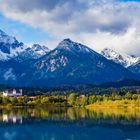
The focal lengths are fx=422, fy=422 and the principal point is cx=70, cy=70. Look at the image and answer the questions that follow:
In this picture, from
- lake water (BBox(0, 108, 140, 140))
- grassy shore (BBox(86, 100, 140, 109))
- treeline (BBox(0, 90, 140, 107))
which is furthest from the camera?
treeline (BBox(0, 90, 140, 107))

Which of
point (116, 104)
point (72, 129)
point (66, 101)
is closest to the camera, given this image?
point (72, 129)

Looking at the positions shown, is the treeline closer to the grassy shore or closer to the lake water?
the grassy shore

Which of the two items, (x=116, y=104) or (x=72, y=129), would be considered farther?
(x=116, y=104)

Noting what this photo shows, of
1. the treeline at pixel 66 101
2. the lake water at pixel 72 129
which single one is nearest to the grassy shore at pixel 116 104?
the treeline at pixel 66 101

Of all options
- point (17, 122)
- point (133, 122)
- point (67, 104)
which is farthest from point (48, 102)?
point (133, 122)

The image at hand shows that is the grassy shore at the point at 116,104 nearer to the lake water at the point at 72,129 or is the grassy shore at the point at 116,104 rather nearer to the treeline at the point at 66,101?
the treeline at the point at 66,101

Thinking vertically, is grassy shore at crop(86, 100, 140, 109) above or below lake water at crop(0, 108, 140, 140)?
above

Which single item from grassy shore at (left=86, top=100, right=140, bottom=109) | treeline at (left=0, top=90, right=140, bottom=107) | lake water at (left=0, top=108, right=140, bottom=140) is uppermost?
treeline at (left=0, top=90, right=140, bottom=107)

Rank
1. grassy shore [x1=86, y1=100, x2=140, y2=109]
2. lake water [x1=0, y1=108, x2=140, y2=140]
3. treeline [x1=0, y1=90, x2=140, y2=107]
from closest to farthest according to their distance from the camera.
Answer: lake water [x1=0, y1=108, x2=140, y2=140]
grassy shore [x1=86, y1=100, x2=140, y2=109]
treeline [x1=0, y1=90, x2=140, y2=107]

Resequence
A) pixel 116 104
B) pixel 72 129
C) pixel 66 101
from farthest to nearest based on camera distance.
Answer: pixel 66 101 → pixel 116 104 → pixel 72 129

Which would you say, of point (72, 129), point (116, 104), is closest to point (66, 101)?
point (116, 104)

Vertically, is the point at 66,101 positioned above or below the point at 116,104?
above

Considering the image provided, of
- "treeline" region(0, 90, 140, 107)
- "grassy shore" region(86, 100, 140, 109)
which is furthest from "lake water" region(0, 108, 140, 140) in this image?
"treeline" region(0, 90, 140, 107)

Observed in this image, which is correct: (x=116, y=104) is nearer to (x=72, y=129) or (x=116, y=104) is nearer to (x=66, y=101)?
(x=66, y=101)
